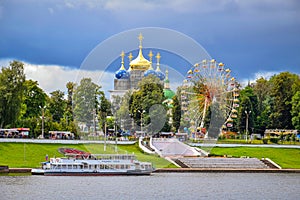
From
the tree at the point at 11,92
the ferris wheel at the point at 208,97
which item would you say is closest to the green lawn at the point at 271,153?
the ferris wheel at the point at 208,97

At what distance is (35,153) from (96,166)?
31.6 ft

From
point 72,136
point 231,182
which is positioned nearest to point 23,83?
point 72,136

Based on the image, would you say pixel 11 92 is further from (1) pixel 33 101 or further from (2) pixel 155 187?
(2) pixel 155 187

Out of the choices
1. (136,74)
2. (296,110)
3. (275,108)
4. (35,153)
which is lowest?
(35,153)

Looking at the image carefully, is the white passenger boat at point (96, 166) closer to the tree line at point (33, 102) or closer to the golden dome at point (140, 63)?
the tree line at point (33, 102)

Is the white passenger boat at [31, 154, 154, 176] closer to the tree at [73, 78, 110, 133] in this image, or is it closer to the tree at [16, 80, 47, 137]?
the tree at [73, 78, 110, 133]

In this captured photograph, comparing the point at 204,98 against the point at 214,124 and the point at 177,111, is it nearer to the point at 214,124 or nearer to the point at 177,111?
the point at 214,124

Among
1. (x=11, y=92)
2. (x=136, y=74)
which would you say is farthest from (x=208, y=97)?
(x=136, y=74)

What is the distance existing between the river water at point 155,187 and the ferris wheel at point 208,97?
48.9 ft

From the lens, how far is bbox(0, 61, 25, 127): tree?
87.8 meters

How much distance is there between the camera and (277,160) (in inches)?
3110

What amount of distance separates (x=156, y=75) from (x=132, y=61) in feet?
39.1

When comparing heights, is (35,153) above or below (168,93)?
below

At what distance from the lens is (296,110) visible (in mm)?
103562
